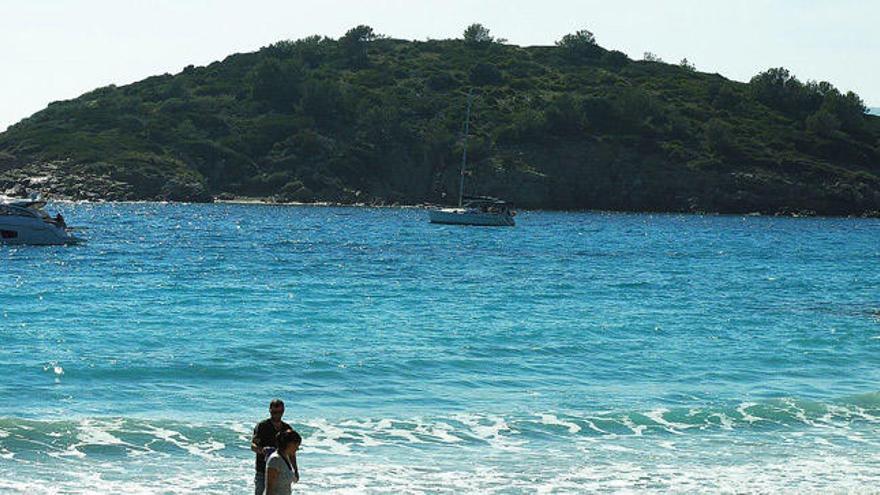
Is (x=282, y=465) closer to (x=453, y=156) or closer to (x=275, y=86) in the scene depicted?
(x=453, y=156)

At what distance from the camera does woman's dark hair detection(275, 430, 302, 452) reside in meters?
13.2

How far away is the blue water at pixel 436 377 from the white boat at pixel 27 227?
31.3 feet

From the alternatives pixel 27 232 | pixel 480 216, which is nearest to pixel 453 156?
pixel 480 216

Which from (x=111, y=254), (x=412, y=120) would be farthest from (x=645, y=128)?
(x=111, y=254)

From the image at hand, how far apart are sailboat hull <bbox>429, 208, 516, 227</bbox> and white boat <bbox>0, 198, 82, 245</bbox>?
48398 mm

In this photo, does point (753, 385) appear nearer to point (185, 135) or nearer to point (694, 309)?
point (694, 309)

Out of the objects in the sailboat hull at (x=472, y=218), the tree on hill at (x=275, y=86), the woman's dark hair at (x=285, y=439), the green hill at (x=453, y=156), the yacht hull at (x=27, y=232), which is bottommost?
the yacht hull at (x=27, y=232)

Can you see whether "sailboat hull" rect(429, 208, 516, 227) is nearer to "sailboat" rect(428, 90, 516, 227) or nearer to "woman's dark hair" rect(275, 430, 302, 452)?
"sailboat" rect(428, 90, 516, 227)

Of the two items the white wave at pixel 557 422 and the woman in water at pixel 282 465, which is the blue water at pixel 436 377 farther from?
the woman in water at pixel 282 465

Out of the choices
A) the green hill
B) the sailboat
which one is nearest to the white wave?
the sailboat

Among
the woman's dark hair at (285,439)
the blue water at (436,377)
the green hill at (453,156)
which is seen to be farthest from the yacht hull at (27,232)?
the green hill at (453,156)

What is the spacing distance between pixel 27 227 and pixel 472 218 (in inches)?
2035

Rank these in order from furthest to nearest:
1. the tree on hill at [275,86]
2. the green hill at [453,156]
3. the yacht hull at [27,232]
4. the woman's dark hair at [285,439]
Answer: the tree on hill at [275,86] < the green hill at [453,156] < the yacht hull at [27,232] < the woman's dark hair at [285,439]

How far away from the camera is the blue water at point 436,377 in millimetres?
19453
